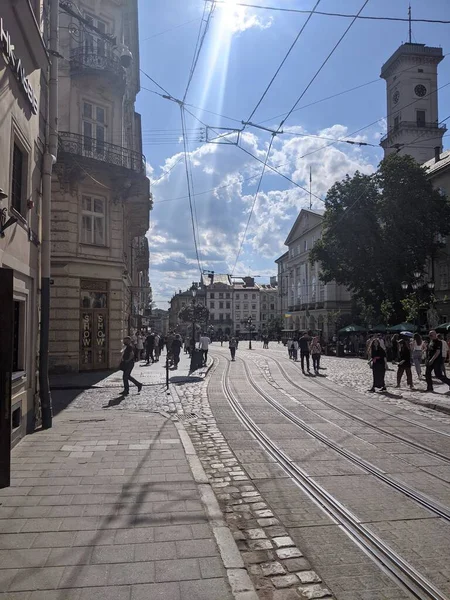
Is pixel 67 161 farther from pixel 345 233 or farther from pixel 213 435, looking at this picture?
pixel 345 233

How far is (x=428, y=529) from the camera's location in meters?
4.93

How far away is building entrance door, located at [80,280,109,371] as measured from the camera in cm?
2130

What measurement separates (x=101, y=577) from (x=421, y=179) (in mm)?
42620

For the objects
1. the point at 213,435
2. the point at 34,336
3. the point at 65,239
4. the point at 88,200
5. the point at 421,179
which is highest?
the point at 421,179

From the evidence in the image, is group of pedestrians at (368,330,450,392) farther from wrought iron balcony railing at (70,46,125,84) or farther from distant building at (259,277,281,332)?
distant building at (259,277,281,332)

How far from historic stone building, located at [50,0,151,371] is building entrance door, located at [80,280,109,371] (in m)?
0.04

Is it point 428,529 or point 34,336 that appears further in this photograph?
point 34,336

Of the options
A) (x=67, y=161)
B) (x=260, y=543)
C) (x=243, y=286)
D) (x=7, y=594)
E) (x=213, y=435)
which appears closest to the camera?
(x=7, y=594)

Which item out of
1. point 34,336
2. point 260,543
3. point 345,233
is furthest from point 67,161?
point 345,233

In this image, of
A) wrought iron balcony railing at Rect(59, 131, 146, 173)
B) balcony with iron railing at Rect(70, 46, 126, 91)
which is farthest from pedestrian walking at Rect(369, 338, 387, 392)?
balcony with iron railing at Rect(70, 46, 126, 91)

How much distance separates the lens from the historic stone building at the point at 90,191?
20609 mm

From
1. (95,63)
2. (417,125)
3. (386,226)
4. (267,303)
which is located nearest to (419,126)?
(417,125)

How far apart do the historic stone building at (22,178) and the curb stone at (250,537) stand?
3.10m

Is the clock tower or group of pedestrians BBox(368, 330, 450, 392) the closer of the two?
group of pedestrians BBox(368, 330, 450, 392)
